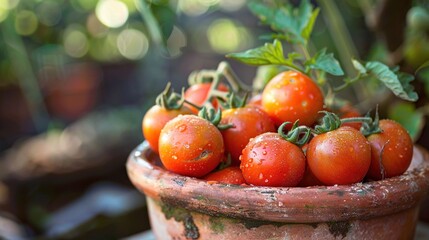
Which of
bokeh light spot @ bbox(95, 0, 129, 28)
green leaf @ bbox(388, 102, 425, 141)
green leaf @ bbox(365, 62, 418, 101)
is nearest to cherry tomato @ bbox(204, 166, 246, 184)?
green leaf @ bbox(365, 62, 418, 101)

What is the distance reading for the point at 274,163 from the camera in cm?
69

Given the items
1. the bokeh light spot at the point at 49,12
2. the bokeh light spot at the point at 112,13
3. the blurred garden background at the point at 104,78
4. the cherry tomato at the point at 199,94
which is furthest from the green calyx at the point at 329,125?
A: the bokeh light spot at the point at 49,12

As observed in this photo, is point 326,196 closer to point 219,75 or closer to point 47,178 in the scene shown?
point 219,75

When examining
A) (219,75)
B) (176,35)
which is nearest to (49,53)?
(176,35)

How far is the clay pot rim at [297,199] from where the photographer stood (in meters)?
0.65

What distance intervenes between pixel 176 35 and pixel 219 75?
8.23ft

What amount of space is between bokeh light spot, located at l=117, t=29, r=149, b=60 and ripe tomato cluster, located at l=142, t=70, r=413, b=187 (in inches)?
99.6

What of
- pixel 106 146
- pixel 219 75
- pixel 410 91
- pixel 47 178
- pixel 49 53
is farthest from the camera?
pixel 49 53

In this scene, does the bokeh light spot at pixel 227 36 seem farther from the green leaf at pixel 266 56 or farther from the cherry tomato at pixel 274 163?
the cherry tomato at pixel 274 163

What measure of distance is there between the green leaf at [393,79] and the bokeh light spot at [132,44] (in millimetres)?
2568

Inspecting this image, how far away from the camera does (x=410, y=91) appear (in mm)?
788

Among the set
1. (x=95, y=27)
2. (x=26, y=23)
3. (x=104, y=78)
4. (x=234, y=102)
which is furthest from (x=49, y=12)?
(x=234, y=102)

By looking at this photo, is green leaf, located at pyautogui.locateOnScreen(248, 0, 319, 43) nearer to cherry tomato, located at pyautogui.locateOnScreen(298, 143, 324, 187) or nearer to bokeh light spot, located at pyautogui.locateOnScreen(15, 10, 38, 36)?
cherry tomato, located at pyautogui.locateOnScreen(298, 143, 324, 187)

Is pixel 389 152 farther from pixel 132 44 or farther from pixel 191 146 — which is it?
pixel 132 44
